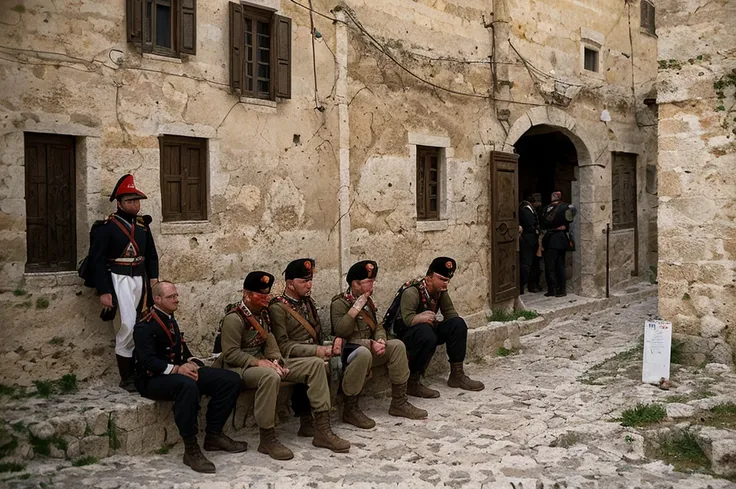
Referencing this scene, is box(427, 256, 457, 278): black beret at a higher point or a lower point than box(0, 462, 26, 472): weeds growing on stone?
higher

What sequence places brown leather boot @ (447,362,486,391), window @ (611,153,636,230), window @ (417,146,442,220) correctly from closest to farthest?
1. brown leather boot @ (447,362,486,391)
2. window @ (417,146,442,220)
3. window @ (611,153,636,230)

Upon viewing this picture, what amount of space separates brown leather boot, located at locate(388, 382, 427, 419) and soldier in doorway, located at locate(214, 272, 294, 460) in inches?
49.5

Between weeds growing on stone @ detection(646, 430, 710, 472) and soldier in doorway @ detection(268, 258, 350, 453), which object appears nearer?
weeds growing on stone @ detection(646, 430, 710, 472)

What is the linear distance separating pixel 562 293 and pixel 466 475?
7.50m

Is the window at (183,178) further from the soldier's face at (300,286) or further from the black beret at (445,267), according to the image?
the black beret at (445,267)

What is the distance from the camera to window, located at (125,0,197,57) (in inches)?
240

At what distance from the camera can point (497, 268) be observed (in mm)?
9969

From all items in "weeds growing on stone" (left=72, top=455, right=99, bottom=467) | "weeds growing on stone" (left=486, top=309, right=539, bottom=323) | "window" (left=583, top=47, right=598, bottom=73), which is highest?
"window" (left=583, top=47, right=598, bottom=73)

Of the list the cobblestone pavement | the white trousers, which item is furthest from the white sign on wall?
the white trousers

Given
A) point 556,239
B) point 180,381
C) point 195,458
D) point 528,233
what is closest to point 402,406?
point 195,458

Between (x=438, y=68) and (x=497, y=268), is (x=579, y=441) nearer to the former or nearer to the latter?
(x=497, y=268)

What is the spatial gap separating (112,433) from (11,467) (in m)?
0.69

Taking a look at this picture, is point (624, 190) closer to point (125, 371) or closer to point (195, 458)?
point (125, 371)

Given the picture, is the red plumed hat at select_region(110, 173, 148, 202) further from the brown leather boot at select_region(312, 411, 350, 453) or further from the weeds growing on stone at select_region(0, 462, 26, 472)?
the brown leather boot at select_region(312, 411, 350, 453)
